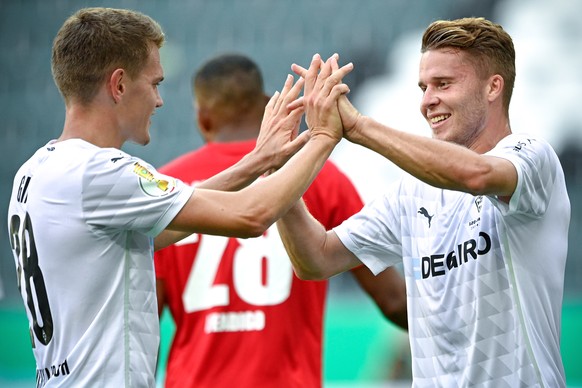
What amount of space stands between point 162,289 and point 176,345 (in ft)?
0.86

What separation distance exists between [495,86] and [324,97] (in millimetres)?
638

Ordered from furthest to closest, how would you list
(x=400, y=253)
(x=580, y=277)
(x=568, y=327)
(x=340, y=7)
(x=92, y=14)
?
(x=340, y=7) < (x=580, y=277) < (x=568, y=327) < (x=400, y=253) < (x=92, y=14)

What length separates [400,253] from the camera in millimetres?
3871

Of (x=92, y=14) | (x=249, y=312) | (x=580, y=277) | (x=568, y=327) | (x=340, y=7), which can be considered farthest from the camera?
(x=340, y=7)

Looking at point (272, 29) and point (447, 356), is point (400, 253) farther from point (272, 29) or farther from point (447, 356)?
point (272, 29)

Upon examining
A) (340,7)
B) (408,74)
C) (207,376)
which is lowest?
(207,376)

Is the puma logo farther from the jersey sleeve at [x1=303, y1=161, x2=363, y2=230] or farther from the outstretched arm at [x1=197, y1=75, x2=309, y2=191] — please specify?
the jersey sleeve at [x1=303, y1=161, x2=363, y2=230]

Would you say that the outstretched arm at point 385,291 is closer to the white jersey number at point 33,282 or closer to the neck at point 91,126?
the neck at point 91,126

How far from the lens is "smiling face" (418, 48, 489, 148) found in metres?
3.71

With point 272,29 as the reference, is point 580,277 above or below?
below

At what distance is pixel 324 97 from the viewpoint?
3578 mm

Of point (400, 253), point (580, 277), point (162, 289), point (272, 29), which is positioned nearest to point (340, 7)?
point (272, 29)

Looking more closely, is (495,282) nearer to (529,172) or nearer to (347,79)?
(529,172)

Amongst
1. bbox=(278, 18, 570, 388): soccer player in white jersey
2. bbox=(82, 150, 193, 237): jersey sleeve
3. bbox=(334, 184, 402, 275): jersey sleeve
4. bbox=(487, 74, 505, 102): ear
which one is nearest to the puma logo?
bbox=(278, 18, 570, 388): soccer player in white jersey
